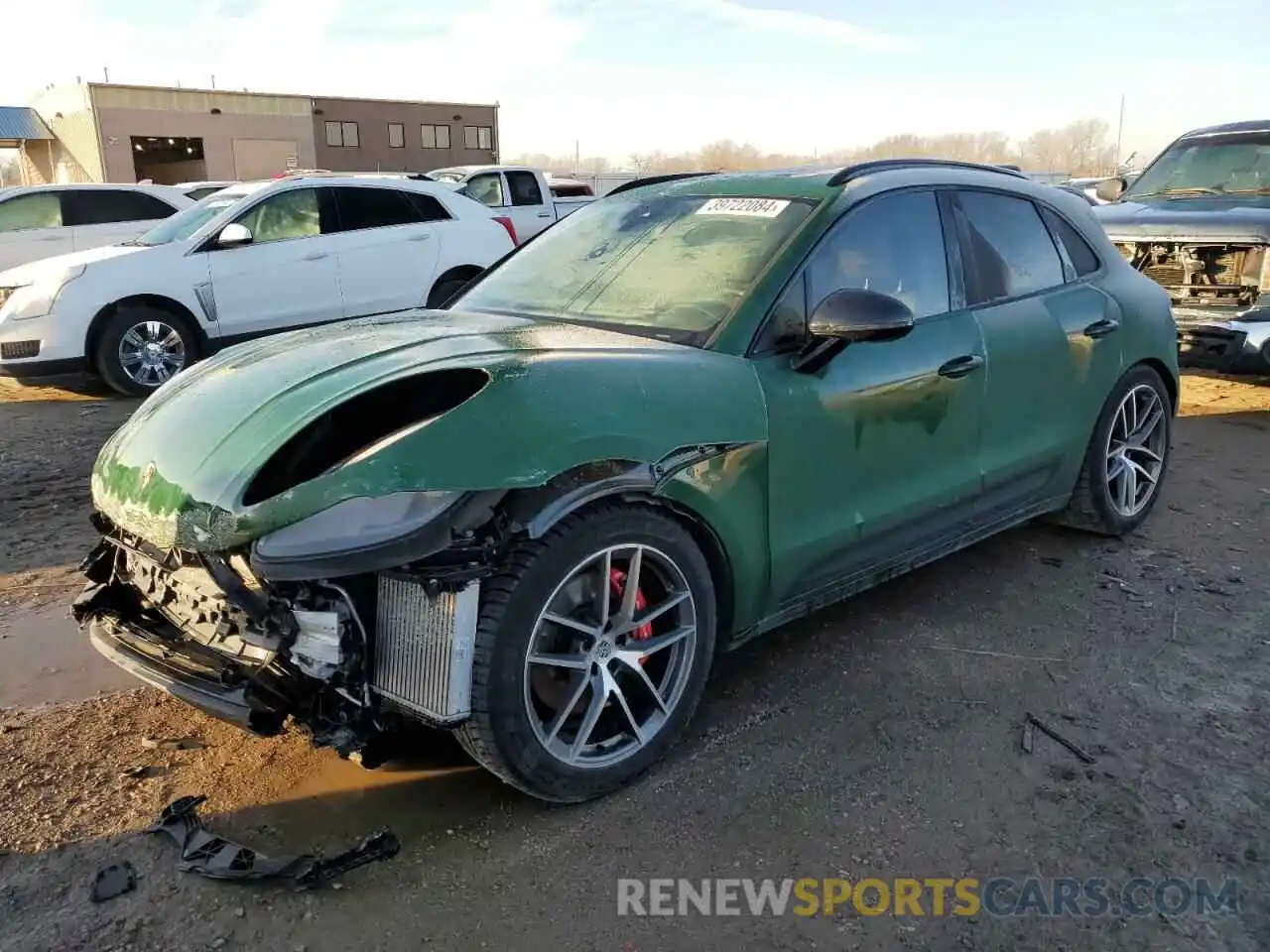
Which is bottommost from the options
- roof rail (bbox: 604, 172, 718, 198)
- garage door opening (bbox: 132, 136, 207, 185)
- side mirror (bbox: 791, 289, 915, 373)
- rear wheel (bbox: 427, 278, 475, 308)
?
rear wheel (bbox: 427, 278, 475, 308)

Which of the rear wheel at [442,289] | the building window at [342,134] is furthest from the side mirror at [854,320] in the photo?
the building window at [342,134]

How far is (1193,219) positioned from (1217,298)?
683 mm

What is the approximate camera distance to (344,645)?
2445mm

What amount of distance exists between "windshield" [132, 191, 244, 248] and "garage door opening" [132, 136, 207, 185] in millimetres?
36544

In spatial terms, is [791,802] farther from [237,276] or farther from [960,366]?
[237,276]

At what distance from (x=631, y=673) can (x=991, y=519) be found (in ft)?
6.28

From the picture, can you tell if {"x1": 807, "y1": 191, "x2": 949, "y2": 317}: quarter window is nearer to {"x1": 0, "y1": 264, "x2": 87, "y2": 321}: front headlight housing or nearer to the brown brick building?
{"x1": 0, "y1": 264, "x2": 87, "y2": 321}: front headlight housing

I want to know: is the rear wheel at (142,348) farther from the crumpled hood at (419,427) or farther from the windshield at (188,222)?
the crumpled hood at (419,427)

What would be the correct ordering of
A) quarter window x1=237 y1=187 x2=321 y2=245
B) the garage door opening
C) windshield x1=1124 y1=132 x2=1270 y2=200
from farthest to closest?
1. the garage door opening
2. quarter window x1=237 y1=187 x2=321 y2=245
3. windshield x1=1124 y1=132 x2=1270 y2=200

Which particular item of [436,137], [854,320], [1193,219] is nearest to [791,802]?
[854,320]

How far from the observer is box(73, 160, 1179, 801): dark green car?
2.44 metres

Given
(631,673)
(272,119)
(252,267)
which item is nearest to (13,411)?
(252,267)

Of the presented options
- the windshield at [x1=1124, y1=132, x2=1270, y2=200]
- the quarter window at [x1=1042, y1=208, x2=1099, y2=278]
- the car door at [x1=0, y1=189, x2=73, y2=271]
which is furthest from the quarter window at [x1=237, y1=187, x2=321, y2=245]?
the windshield at [x1=1124, y1=132, x2=1270, y2=200]

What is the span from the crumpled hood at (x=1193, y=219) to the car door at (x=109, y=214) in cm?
1049
